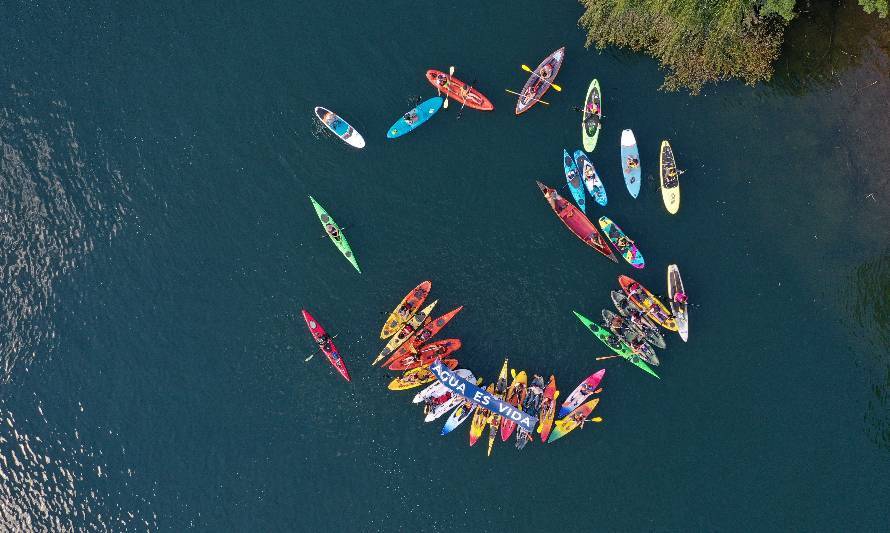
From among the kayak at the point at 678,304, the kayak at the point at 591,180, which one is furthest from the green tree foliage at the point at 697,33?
the kayak at the point at 678,304

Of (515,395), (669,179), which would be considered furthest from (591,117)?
(515,395)

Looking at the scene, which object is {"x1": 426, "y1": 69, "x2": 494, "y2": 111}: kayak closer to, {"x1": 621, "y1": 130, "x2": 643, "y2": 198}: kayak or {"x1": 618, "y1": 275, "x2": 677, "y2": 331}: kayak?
{"x1": 621, "y1": 130, "x2": 643, "y2": 198}: kayak

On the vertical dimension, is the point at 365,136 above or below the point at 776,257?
below

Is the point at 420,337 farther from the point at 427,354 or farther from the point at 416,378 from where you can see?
the point at 416,378

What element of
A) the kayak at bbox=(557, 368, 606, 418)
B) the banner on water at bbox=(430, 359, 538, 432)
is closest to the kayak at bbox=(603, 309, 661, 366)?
the kayak at bbox=(557, 368, 606, 418)

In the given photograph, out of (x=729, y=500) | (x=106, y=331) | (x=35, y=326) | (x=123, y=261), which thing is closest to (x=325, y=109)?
(x=123, y=261)

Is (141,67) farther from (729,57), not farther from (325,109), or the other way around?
(729,57)
